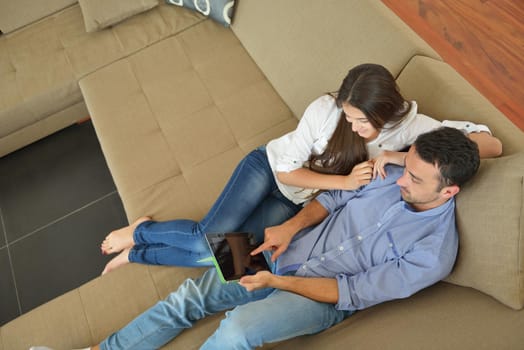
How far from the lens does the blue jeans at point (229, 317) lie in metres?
1.17

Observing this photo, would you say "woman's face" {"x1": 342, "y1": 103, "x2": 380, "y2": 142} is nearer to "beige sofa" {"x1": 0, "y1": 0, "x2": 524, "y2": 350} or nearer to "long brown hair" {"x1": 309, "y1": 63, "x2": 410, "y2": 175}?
"long brown hair" {"x1": 309, "y1": 63, "x2": 410, "y2": 175}

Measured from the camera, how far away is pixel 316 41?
167cm

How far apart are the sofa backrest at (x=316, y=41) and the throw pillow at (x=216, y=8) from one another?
45mm

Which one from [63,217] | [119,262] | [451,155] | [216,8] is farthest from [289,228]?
[63,217]

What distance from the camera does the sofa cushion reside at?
2.13 meters

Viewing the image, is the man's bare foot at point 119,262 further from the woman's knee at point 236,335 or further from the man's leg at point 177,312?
the woman's knee at point 236,335

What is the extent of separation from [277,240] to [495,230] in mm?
660

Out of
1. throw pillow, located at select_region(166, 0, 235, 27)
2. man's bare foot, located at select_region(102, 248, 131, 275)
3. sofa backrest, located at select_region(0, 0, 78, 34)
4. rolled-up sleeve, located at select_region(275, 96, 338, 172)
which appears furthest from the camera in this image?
sofa backrest, located at select_region(0, 0, 78, 34)

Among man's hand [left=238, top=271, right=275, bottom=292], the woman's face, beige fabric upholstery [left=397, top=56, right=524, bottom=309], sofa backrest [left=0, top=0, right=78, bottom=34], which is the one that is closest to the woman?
the woman's face

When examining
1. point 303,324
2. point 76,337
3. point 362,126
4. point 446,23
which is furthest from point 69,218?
point 446,23

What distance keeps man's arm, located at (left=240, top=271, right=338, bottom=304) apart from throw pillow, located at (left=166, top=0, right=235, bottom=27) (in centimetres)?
136

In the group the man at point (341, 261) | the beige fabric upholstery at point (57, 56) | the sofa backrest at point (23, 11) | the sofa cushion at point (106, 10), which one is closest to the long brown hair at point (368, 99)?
the man at point (341, 261)

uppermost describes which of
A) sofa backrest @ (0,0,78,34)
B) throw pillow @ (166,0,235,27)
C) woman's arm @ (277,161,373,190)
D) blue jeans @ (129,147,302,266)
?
sofa backrest @ (0,0,78,34)

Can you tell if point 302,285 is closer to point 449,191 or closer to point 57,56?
point 449,191
